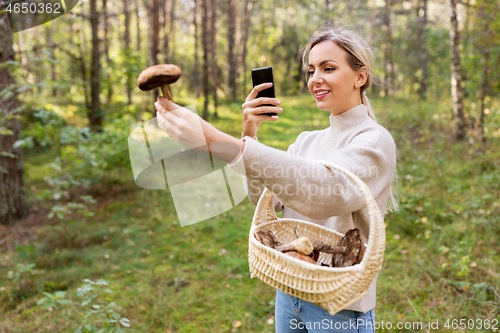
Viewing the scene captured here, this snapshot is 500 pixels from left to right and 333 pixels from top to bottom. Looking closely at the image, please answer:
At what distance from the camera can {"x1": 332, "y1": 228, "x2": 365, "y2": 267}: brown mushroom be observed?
0.99 meters

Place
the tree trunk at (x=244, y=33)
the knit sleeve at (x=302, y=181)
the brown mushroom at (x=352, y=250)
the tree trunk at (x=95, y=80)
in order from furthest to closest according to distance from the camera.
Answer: the tree trunk at (x=244, y=33) < the tree trunk at (x=95, y=80) < the brown mushroom at (x=352, y=250) < the knit sleeve at (x=302, y=181)

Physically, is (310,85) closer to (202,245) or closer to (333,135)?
(333,135)

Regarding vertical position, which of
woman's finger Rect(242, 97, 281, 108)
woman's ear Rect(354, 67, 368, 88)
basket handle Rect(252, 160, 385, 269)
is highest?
woman's ear Rect(354, 67, 368, 88)

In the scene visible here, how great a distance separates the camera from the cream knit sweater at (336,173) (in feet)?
2.80

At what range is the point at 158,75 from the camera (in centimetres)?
92

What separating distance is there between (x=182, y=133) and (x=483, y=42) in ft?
24.4

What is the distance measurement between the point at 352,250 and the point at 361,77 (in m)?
0.70

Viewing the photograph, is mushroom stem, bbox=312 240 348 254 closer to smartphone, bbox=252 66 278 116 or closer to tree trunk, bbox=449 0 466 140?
smartphone, bbox=252 66 278 116

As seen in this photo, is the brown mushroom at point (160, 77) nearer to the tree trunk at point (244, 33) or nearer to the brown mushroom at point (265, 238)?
the brown mushroom at point (265, 238)

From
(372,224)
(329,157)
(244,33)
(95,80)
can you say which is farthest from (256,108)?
(244,33)

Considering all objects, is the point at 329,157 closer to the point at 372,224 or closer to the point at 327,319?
the point at 372,224

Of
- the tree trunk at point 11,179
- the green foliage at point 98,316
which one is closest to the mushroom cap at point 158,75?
the green foliage at point 98,316

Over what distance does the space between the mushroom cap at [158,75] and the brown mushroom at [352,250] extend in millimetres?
751

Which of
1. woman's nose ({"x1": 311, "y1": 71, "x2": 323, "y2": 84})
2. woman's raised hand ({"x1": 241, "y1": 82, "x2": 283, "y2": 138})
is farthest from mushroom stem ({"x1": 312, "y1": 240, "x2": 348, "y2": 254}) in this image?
woman's nose ({"x1": 311, "y1": 71, "x2": 323, "y2": 84})
